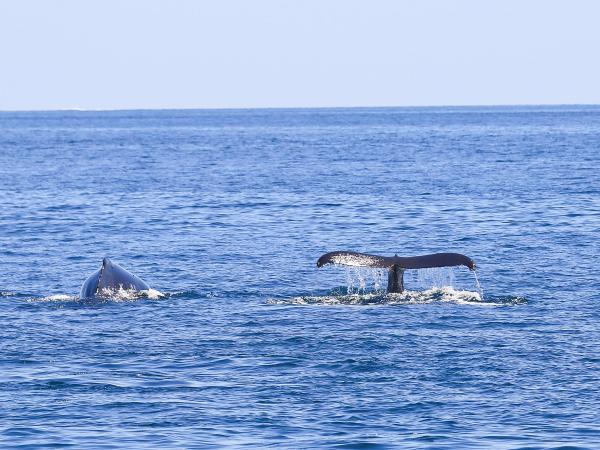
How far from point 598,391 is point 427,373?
267 cm

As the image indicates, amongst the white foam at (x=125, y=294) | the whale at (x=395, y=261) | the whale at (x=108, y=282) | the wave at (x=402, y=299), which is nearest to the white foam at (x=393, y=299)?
the wave at (x=402, y=299)

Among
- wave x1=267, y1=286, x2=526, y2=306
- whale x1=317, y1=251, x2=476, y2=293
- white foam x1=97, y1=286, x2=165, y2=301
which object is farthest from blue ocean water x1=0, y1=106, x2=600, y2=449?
whale x1=317, y1=251, x2=476, y2=293

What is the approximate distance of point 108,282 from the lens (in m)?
26.9

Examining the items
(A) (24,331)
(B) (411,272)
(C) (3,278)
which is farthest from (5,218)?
(A) (24,331)

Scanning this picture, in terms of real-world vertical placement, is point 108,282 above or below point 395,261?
below

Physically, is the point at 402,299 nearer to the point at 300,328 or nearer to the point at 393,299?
the point at 393,299

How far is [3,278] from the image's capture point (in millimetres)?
31078

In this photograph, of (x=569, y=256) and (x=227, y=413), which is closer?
(x=227, y=413)

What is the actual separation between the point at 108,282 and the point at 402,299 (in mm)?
6318

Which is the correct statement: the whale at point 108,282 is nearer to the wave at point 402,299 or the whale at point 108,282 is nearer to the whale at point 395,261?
the wave at point 402,299

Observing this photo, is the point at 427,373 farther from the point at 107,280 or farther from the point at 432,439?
the point at 107,280

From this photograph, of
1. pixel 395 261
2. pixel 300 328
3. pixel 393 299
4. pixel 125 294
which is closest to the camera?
pixel 300 328

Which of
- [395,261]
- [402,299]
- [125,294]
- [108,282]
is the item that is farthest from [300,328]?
[108,282]

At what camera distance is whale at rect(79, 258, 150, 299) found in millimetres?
26797
